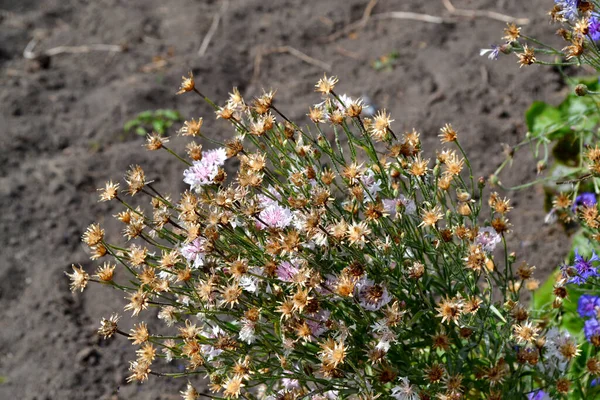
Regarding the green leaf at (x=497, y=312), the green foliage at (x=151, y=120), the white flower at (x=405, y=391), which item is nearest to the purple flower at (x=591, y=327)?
the green leaf at (x=497, y=312)

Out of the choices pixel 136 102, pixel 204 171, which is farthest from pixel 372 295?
pixel 136 102

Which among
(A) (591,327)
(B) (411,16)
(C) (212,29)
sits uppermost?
(A) (591,327)

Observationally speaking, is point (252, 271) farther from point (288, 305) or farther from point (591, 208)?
point (591, 208)

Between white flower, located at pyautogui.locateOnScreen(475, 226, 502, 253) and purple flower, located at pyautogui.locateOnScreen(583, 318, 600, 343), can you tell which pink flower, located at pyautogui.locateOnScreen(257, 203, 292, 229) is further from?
purple flower, located at pyautogui.locateOnScreen(583, 318, 600, 343)

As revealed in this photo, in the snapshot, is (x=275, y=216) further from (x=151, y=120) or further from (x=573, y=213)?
(x=151, y=120)

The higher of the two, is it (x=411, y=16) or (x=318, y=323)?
(x=318, y=323)

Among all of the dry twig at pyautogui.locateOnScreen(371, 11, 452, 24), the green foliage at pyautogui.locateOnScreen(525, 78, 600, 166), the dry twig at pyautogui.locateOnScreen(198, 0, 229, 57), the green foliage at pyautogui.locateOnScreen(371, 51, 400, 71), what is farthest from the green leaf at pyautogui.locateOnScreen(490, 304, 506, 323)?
the dry twig at pyautogui.locateOnScreen(198, 0, 229, 57)
